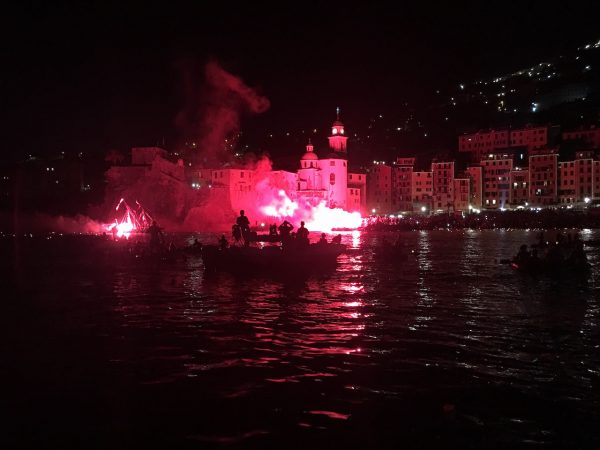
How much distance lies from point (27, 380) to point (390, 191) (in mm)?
111250

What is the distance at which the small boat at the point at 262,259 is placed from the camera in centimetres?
2677

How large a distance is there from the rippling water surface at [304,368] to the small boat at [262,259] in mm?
5798

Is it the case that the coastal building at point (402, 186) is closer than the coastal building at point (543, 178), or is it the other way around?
the coastal building at point (543, 178)

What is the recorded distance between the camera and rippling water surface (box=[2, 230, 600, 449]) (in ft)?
24.6

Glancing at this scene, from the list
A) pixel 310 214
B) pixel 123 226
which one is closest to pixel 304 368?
pixel 123 226

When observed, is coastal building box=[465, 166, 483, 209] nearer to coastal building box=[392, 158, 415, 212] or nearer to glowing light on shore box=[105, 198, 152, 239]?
coastal building box=[392, 158, 415, 212]

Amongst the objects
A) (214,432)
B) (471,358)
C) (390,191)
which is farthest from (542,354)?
(390,191)

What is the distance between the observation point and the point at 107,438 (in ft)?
24.2

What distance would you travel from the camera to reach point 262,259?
26.7 metres

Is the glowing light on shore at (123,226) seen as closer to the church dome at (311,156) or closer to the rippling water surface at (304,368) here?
the church dome at (311,156)

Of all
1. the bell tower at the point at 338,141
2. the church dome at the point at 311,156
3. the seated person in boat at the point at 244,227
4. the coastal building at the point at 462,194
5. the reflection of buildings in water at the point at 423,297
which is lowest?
the reflection of buildings in water at the point at 423,297

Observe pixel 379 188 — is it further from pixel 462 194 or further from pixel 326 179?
pixel 326 179

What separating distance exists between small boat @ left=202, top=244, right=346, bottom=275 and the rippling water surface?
5798 mm

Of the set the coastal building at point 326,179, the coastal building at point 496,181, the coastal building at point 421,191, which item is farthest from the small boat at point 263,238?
the coastal building at point 496,181
